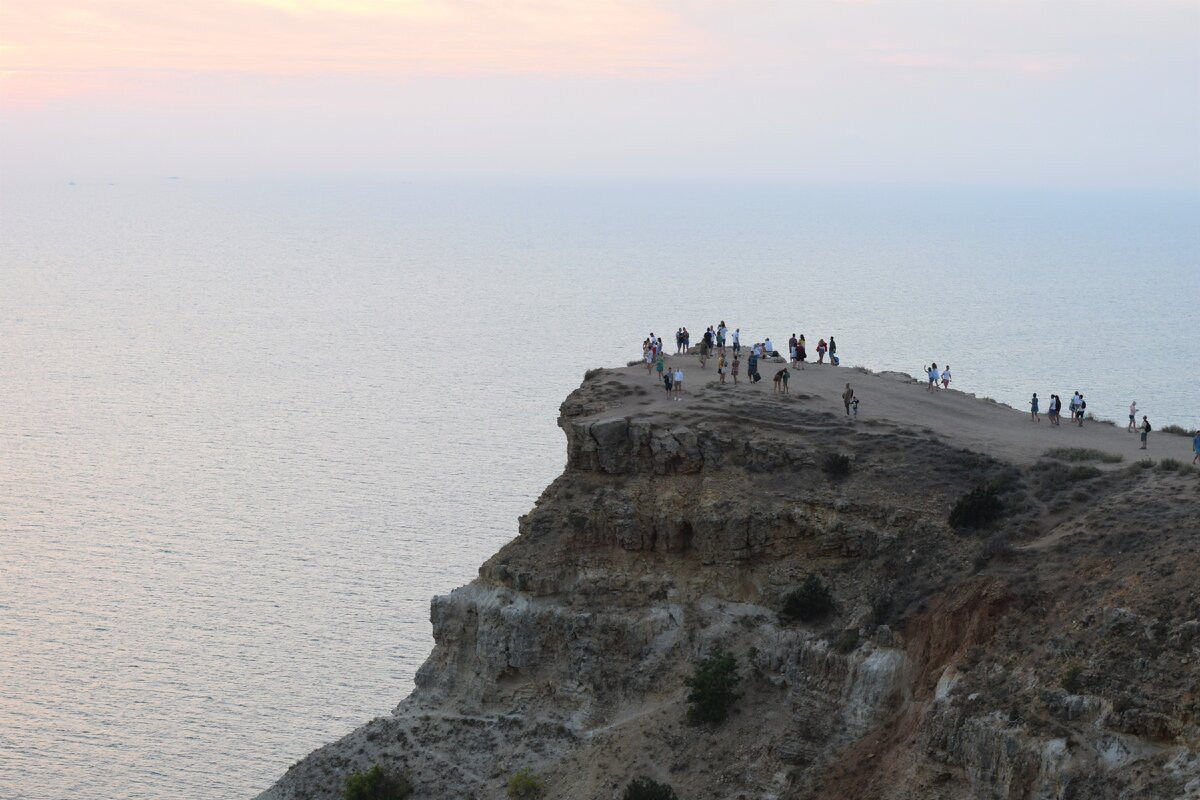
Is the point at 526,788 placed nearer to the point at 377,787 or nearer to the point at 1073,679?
the point at 377,787

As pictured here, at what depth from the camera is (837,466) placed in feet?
173

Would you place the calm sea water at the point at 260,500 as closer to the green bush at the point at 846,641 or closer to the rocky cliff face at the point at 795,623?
the rocky cliff face at the point at 795,623

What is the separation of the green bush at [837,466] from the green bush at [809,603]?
4.05 meters

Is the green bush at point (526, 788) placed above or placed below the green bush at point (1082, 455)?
below

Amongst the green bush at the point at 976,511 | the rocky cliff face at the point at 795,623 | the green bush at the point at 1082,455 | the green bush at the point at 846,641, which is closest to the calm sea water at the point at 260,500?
the rocky cliff face at the point at 795,623

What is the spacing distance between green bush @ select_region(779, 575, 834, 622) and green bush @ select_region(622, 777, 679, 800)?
6.47 meters

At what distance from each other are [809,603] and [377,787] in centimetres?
1452

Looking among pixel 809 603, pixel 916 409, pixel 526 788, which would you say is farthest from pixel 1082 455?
pixel 526 788

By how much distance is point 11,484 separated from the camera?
116625mm

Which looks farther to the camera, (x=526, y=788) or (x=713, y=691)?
(x=526, y=788)

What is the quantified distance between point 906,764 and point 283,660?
146ft

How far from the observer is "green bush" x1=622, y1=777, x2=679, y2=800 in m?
47.1

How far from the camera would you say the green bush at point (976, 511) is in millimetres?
49594

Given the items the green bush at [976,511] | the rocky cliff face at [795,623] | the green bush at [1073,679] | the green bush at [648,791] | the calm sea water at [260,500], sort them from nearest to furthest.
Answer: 1. the green bush at [1073,679]
2. the rocky cliff face at [795,623]
3. the green bush at [648,791]
4. the green bush at [976,511]
5. the calm sea water at [260,500]
